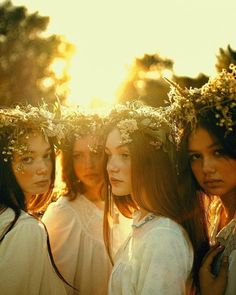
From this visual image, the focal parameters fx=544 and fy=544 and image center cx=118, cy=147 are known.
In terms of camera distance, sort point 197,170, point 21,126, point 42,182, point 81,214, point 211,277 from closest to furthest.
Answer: point 211,277 → point 197,170 → point 21,126 → point 42,182 → point 81,214

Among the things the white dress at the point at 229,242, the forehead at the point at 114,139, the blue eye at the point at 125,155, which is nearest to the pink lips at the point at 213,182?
the white dress at the point at 229,242

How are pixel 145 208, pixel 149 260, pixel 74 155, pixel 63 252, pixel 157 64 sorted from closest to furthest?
1. pixel 149 260
2. pixel 145 208
3. pixel 63 252
4. pixel 74 155
5. pixel 157 64

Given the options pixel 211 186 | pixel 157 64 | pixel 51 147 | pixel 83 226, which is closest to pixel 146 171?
pixel 211 186

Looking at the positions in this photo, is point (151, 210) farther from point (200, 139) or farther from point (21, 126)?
point (21, 126)

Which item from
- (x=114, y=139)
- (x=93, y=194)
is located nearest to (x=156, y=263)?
(x=114, y=139)

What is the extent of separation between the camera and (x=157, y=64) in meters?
53.8

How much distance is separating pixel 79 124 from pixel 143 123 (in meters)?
1.46

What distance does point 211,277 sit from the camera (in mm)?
4680

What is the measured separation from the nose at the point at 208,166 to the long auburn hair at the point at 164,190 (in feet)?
0.89

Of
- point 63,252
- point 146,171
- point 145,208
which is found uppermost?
point 146,171

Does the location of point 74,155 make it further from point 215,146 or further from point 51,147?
point 215,146

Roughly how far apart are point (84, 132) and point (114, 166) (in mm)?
1379

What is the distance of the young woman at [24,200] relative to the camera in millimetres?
4859

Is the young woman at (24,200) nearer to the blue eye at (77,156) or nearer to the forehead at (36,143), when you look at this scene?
the forehead at (36,143)
